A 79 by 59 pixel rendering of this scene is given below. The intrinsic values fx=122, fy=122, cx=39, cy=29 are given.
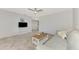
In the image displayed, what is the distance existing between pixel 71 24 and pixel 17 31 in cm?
56

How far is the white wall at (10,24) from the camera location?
1251 millimetres

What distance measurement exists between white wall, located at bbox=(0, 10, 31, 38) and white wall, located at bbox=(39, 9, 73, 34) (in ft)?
0.48

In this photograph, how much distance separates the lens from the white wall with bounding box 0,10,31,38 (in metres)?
1.25

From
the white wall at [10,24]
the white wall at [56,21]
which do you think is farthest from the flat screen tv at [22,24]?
the white wall at [56,21]

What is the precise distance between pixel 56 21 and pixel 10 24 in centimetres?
48

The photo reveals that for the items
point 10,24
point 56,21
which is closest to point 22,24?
point 10,24

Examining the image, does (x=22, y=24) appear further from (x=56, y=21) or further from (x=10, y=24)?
(x=56, y=21)

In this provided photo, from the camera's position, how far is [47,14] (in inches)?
50.1

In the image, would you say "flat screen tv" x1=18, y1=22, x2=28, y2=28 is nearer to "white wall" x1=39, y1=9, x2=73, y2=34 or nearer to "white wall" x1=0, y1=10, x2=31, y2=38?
"white wall" x1=0, y1=10, x2=31, y2=38

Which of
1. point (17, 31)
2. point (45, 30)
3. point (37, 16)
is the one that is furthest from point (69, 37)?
point (17, 31)

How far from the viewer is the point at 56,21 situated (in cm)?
127

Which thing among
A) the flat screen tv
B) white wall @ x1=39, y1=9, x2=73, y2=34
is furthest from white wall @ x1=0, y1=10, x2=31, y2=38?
white wall @ x1=39, y1=9, x2=73, y2=34

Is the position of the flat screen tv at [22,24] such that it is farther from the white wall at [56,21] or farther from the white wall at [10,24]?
the white wall at [56,21]
